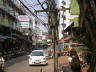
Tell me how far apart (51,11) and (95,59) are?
953 cm

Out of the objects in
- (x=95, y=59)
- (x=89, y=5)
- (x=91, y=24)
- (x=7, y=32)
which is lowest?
(x=7, y=32)

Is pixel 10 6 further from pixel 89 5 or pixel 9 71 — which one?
pixel 89 5

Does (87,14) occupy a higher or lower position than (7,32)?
higher

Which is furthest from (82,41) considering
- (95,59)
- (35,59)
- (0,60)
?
(35,59)

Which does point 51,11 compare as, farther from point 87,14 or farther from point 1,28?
point 1,28

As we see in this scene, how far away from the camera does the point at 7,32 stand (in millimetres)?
53250

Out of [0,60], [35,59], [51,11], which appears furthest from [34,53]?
[51,11]

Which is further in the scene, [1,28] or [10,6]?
[10,6]

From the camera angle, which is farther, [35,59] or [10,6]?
[10,6]

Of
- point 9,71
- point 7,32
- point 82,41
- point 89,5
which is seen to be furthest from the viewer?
point 7,32

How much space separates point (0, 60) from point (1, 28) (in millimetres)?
31991

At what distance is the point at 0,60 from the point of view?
17156 mm

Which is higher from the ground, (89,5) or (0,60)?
(89,5)

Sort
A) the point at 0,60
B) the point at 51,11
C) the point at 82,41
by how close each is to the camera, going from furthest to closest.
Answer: the point at 0,60 → the point at 51,11 → the point at 82,41
